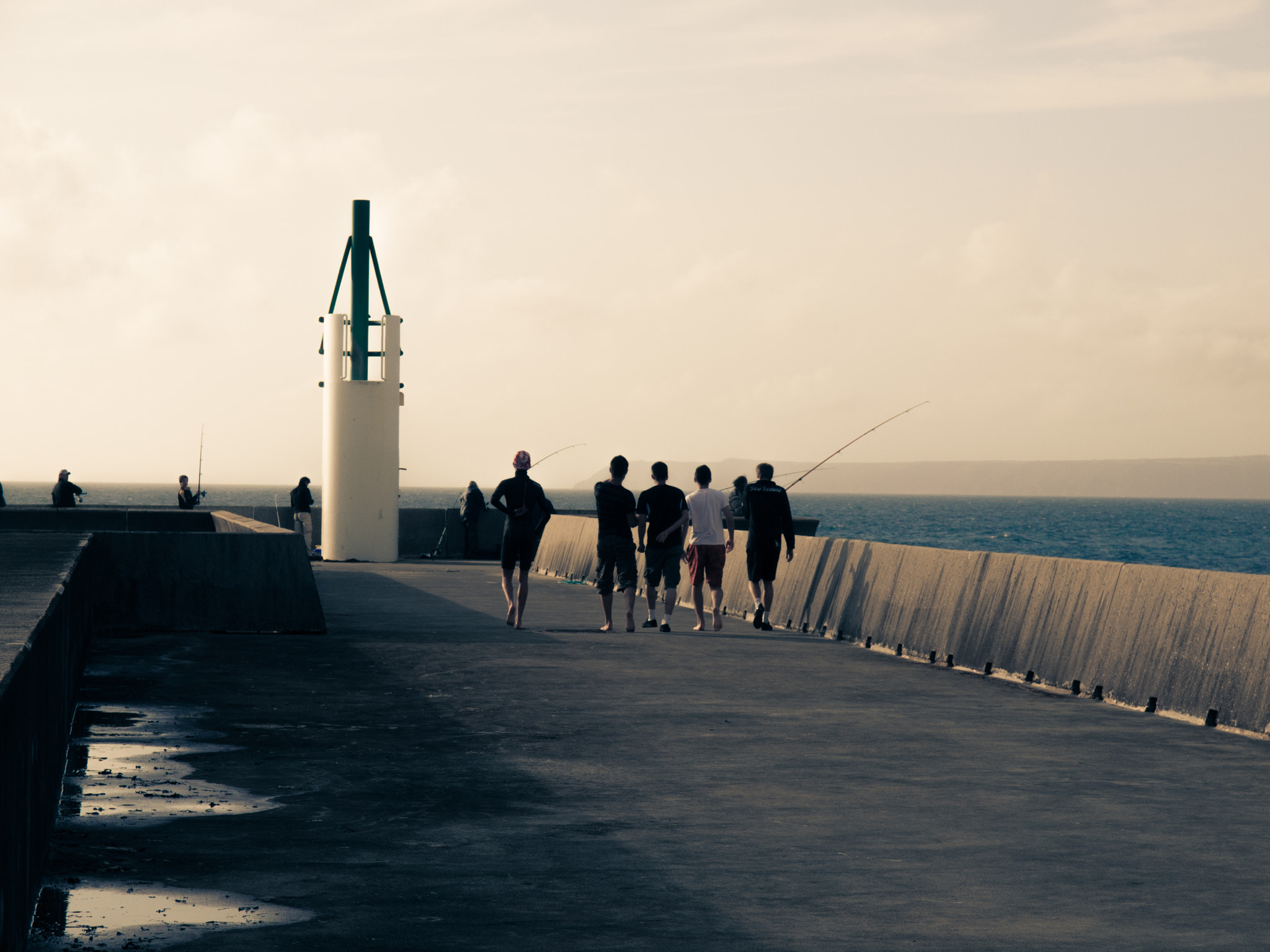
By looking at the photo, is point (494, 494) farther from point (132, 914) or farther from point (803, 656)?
point (132, 914)

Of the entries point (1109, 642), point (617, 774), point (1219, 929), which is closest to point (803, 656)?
point (1109, 642)

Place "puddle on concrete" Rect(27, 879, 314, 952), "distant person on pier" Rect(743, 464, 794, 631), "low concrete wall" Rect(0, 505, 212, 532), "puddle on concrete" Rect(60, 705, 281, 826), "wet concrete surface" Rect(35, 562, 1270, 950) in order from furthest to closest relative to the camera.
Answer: "low concrete wall" Rect(0, 505, 212, 532) → "distant person on pier" Rect(743, 464, 794, 631) → "puddle on concrete" Rect(60, 705, 281, 826) → "wet concrete surface" Rect(35, 562, 1270, 950) → "puddle on concrete" Rect(27, 879, 314, 952)

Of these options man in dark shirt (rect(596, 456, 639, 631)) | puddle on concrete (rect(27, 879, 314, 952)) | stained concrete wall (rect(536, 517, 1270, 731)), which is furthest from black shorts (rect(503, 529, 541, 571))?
puddle on concrete (rect(27, 879, 314, 952))

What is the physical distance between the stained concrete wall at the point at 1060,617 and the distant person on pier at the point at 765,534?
1.90ft

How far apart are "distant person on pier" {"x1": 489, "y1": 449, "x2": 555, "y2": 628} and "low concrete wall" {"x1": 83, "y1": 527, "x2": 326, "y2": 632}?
218cm

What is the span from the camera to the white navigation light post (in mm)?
32781

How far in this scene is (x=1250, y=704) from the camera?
34.3ft

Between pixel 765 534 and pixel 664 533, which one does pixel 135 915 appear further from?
pixel 765 534

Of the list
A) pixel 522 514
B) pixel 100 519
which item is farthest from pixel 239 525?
pixel 100 519

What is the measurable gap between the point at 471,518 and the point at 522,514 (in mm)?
20709

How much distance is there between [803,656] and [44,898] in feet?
32.8

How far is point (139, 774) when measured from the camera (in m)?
8.21

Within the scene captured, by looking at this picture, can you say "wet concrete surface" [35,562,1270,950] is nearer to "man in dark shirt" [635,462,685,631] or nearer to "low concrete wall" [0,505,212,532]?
"man in dark shirt" [635,462,685,631]

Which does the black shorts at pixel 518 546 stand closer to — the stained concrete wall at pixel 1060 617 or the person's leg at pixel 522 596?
the person's leg at pixel 522 596
